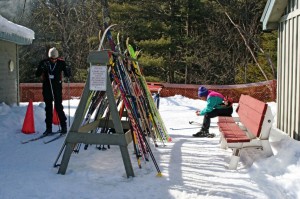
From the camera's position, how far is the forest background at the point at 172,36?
23.5 meters

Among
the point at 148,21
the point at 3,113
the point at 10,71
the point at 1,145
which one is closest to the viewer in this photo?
the point at 1,145

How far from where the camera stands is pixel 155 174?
477 centimetres

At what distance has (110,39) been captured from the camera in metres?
5.38

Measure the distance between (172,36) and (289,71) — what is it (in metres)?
18.0

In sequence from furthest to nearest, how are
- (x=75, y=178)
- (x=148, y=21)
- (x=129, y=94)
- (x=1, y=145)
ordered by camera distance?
(x=148, y=21) → (x=1, y=145) → (x=129, y=94) → (x=75, y=178)

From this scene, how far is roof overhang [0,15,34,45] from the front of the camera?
8641 mm

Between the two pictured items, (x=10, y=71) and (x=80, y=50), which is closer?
(x=10, y=71)

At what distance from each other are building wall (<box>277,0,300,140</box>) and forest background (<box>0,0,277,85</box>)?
1545 cm

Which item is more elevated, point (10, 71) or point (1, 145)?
point (10, 71)

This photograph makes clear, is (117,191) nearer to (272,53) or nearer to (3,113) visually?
(3,113)

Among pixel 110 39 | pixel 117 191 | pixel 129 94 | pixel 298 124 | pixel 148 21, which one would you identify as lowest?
pixel 117 191

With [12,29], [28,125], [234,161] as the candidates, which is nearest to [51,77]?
[28,125]

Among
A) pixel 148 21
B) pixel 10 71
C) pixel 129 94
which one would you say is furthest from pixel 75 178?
pixel 148 21

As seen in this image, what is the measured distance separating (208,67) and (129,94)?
66.4 ft
